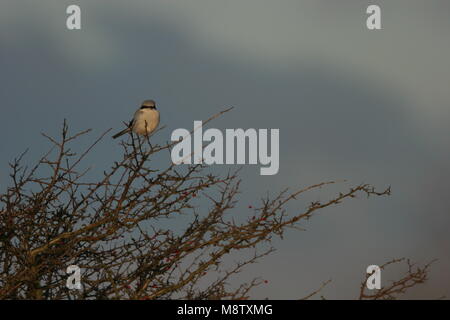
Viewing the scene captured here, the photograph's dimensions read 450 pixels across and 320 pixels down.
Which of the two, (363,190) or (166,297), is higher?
(363,190)

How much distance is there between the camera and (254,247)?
517cm

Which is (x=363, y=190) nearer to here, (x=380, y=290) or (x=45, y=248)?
(x=380, y=290)

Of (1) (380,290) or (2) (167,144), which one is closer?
(1) (380,290)

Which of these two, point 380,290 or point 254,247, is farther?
point 254,247

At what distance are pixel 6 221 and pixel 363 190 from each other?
284 centimetres
